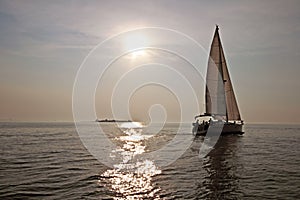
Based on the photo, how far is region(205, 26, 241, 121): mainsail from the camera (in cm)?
7425

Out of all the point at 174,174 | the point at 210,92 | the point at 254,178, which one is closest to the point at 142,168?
the point at 174,174

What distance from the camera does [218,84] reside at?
245 feet

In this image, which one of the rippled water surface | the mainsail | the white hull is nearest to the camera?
the rippled water surface

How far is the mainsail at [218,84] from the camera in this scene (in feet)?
244

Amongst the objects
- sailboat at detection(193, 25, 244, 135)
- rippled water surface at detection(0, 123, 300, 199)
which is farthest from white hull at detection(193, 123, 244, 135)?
rippled water surface at detection(0, 123, 300, 199)

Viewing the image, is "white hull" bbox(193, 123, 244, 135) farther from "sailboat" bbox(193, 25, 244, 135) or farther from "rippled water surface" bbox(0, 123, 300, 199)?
"rippled water surface" bbox(0, 123, 300, 199)

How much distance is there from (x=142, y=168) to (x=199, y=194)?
1067 cm

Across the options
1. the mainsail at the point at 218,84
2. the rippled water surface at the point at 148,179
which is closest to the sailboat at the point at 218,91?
the mainsail at the point at 218,84

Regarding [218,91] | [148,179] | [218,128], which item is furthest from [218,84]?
[148,179]

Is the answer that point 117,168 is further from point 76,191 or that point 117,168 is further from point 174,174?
point 76,191

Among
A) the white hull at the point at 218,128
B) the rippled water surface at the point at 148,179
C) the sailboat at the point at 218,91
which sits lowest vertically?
the rippled water surface at the point at 148,179

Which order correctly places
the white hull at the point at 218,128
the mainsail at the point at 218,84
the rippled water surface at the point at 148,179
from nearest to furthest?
the rippled water surface at the point at 148,179 < the white hull at the point at 218,128 < the mainsail at the point at 218,84

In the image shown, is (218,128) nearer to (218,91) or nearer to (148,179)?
(218,91)

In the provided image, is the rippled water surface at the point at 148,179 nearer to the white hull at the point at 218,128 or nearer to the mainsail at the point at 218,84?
the white hull at the point at 218,128
